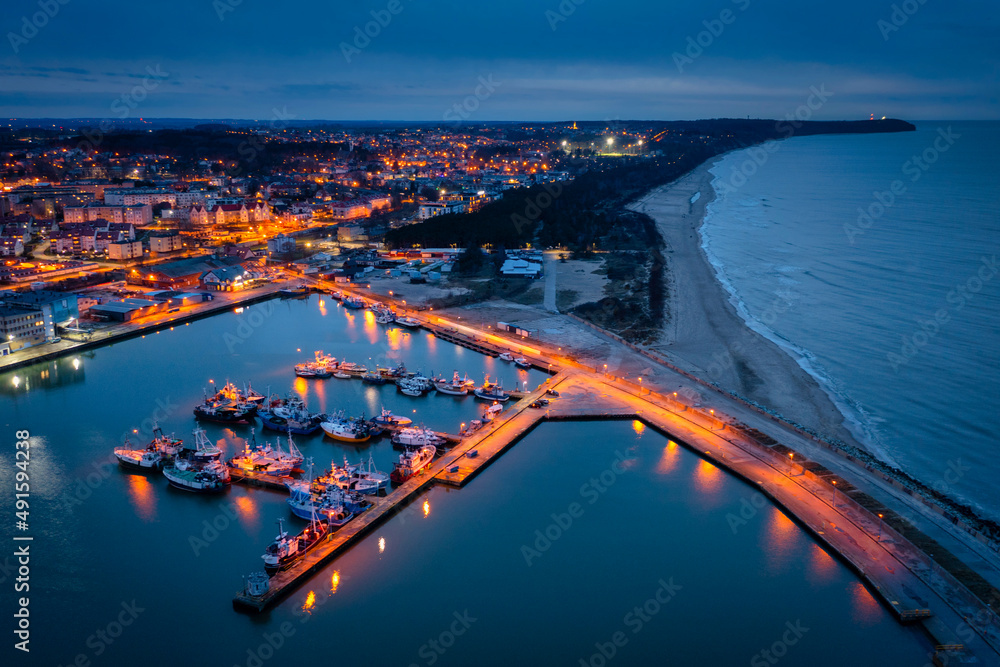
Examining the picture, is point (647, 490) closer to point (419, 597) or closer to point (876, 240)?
point (419, 597)

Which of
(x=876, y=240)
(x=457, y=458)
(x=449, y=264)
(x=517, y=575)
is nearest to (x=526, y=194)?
(x=449, y=264)

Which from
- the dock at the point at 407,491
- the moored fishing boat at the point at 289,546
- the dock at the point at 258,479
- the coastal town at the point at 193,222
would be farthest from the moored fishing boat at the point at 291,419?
the coastal town at the point at 193,222

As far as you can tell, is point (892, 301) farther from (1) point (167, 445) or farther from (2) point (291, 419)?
(1) point (167, 445)

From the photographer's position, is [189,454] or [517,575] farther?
[189,454]

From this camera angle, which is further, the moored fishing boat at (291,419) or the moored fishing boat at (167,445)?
the moored fishing boat at (291,419)

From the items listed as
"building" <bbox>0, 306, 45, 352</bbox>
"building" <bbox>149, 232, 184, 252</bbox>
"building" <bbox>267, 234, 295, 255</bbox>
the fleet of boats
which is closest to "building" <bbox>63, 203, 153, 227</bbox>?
"building" <bbox>149, 232, 184, 252</bbox>

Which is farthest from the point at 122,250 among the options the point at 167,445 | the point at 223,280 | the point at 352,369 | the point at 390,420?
the point at 390,420

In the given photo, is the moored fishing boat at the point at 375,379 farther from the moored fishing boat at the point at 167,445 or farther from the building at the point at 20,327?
the building at the point at 20,327
